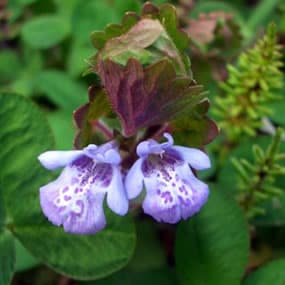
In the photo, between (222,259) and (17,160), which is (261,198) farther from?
(17,160)

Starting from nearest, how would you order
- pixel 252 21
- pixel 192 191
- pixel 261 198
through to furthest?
pixel 192 191 → pixel 261 198 → pixel 252 21

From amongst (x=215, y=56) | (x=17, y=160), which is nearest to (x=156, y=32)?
(x=17, y=160)

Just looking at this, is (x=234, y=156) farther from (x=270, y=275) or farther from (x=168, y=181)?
(x=168, y=181)

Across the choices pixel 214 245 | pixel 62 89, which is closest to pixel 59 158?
pixel 214 245

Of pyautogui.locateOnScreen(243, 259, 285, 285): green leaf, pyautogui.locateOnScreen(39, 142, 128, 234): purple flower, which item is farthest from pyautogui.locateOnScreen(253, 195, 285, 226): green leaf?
Answer: pyautogui.locateOnScreen(39, 142, 128, 234): purple flower

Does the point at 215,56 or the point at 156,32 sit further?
the point at 215,56
